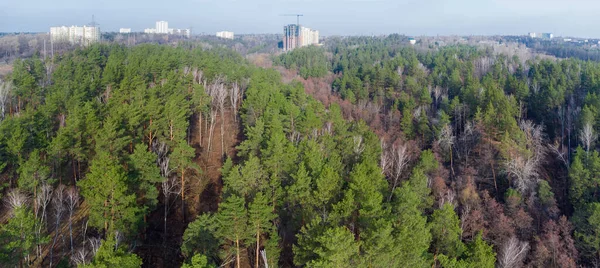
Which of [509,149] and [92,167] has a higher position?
[92,167]

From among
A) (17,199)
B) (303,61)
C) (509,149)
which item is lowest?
(17,199)

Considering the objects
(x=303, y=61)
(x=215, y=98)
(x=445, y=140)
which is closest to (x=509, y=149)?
(x=445, y=140)

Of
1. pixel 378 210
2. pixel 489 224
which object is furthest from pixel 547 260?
pixel 378 210

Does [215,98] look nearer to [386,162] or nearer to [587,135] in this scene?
[386,162]

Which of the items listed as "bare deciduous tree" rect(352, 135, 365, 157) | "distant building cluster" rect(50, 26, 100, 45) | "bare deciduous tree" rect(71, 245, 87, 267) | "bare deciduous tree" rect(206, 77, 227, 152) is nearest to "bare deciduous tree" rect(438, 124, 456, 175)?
"bare deciduous tree" rect(352, 135, 365, 157)

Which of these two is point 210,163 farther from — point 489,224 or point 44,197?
point 489,224

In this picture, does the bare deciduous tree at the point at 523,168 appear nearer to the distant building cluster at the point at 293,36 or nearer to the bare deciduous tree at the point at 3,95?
the bare deciduous tree at the point at 3,95
